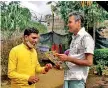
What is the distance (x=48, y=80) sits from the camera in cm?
1124

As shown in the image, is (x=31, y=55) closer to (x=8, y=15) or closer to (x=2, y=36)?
(x=2, y=36)

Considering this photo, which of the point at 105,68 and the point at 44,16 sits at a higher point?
the point at 44,16

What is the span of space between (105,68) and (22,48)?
30.3 feet

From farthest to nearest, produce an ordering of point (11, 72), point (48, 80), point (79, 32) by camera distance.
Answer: point (48, 80) → point (79, 32) → point (11, 72)

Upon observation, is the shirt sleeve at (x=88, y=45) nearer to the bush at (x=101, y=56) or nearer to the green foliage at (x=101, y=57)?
the green foliage at (x=101, y=57)

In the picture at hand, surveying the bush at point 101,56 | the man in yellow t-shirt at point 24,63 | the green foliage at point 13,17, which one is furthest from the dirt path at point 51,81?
the man in yellow t-shirt at point 24,63

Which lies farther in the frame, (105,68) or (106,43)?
(106,43)

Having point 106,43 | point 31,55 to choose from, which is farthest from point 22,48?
point 106,43

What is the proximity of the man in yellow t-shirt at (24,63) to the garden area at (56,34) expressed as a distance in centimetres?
602

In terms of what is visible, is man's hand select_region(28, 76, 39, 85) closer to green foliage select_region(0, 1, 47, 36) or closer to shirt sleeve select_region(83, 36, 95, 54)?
shirt sleeve select_region(83, 36, 95, 54)

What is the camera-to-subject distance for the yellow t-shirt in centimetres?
382

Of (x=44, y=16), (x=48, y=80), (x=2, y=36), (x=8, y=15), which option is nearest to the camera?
(x=48, y=80)

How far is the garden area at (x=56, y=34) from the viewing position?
1111 cm

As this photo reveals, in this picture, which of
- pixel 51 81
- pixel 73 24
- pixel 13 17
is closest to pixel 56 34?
pixel 13 17
